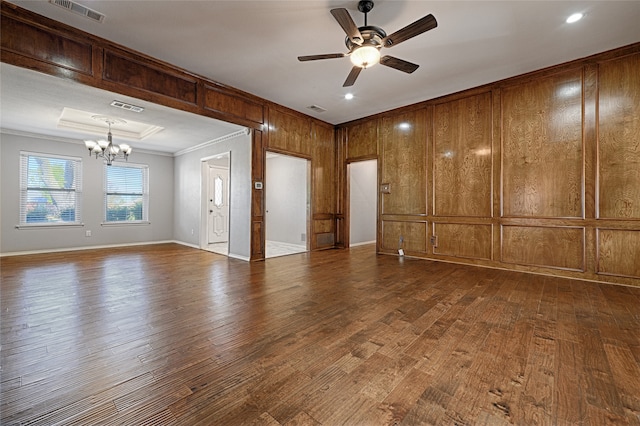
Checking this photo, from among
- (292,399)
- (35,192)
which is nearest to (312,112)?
(292,399)

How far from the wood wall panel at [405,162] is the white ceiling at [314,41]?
783mm

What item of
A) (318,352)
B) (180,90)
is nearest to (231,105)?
(180,90)

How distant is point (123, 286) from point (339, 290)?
104 inches

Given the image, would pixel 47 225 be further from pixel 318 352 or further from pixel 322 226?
pixel 318 352

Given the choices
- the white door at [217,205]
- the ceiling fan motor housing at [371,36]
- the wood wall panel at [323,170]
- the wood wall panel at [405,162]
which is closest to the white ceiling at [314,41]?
the ceiling fan motor housing at [371,36]

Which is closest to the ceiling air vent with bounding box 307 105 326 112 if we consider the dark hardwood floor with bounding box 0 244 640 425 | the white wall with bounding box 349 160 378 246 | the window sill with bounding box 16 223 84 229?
the white wall with bounding box 349 160 378 246

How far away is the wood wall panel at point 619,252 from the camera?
135 inches

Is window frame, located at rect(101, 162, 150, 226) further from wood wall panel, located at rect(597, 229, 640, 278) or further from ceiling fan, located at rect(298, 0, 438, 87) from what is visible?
wood wall panel, located at rect(597, 229, 640, 278)

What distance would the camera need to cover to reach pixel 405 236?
5.52 metres

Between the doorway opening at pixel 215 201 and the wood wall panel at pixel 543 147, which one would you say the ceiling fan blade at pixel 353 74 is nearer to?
the wood wall panel at pixel 543 147

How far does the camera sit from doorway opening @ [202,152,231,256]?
6.77 m

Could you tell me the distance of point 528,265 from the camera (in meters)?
4.16

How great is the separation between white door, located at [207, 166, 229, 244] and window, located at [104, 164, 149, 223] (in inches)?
73.0

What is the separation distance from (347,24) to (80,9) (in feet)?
8.60
